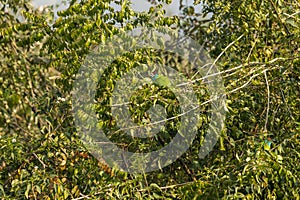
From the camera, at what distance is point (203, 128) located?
86.9 inches

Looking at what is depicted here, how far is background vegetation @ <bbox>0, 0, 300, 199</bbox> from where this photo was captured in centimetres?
205

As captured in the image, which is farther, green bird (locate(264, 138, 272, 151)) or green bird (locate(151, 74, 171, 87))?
green bird (locate(151, 74, 171, 87))

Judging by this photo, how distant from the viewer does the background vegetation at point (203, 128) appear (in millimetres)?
2047

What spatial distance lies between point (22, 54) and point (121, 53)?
2318mm

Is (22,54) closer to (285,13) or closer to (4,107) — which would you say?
(4,107)

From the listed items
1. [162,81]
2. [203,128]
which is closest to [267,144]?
[203,128]

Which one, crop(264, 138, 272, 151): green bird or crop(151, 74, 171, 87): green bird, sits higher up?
crop(151, 74, 171, 87): green bird

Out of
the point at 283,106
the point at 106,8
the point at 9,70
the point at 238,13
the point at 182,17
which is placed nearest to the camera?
the point at 106,8

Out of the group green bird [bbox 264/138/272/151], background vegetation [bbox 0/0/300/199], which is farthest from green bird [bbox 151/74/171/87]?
green bird [bbox 264/138/272/151]

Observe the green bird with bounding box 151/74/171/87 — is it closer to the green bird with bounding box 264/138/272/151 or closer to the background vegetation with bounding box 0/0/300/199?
the background vegetation with bounding box 0/0/300/199

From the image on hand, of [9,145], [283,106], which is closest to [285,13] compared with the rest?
[283,106]

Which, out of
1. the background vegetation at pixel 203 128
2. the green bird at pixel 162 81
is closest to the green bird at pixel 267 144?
the background vegetation at pixel 203 128

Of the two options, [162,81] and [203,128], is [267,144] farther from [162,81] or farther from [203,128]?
[162,81]

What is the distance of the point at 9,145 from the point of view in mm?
2213
